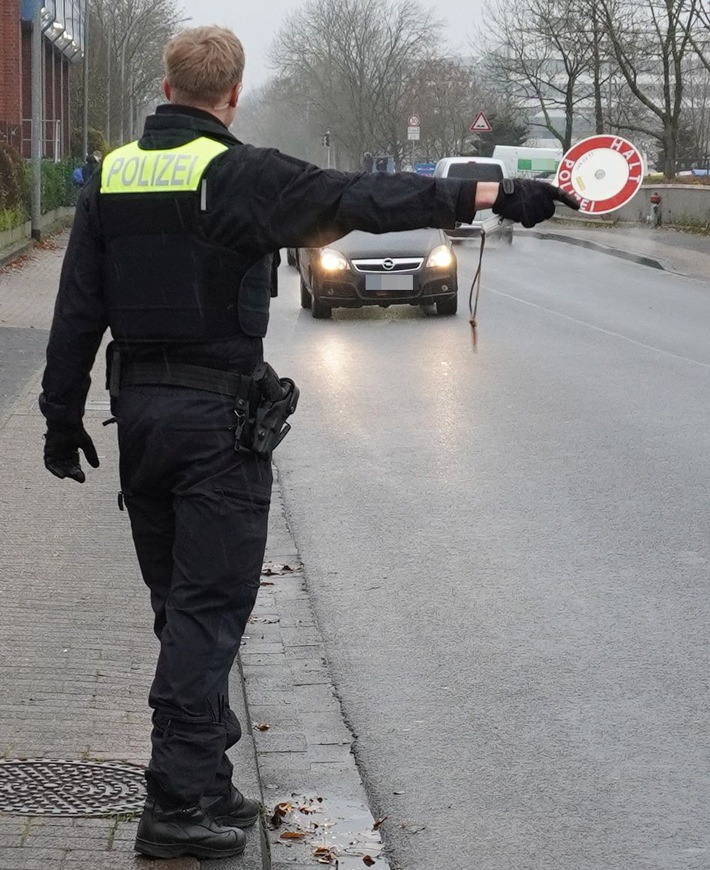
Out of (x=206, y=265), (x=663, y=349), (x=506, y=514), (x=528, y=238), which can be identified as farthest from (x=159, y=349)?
(x=528, y=238)

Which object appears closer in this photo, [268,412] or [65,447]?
[268,412]

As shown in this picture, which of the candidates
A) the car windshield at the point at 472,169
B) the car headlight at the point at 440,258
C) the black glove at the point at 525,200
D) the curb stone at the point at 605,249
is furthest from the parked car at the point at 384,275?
the black glove at the point at 525,200

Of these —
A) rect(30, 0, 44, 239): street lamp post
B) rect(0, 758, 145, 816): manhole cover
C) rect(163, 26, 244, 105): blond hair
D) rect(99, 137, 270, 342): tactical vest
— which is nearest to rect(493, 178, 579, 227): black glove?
rect(99, 137, 270, 342): tactical vest

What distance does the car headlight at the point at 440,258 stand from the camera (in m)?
19.7

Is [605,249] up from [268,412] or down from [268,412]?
down

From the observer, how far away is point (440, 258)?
1975cm

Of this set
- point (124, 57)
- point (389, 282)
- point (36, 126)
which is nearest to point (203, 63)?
point (389, 282)

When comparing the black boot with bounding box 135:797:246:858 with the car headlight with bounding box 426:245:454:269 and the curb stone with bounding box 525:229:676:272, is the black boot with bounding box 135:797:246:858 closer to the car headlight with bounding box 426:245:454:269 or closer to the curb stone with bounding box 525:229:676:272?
the car headlight with bounding box 426:245:454:269

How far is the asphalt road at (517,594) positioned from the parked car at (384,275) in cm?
460

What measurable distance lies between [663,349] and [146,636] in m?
11.2

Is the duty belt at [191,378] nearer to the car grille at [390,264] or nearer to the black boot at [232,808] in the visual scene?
the black boot at [232,808]

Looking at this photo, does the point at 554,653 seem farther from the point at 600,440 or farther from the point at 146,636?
the point at 600,440

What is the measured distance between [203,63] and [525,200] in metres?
0.86

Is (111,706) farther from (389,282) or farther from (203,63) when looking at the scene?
(389,282)
